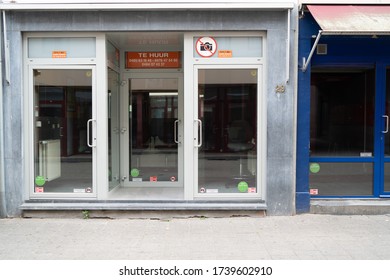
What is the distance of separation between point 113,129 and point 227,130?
2279 mm

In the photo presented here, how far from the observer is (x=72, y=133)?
7207 millimetres

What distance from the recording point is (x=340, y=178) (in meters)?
7.38

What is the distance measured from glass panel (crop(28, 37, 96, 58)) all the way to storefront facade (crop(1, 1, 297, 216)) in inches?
0.7

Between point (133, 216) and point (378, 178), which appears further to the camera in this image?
point (378, 178)

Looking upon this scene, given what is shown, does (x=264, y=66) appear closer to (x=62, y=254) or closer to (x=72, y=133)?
(x=72, y=133)

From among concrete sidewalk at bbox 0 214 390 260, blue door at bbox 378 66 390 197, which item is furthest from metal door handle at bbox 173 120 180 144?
blue door at bbox 378 66 390 197

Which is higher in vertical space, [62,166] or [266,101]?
[266,101]

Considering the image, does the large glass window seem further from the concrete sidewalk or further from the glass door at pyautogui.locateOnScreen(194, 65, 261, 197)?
the glass door at pyautogui.locateOnScreen(194, 65, 261, 197)

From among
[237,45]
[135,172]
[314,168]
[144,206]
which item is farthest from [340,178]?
[135,172]

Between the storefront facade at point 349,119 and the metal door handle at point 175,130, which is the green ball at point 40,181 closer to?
the metal door handle at point 175,130

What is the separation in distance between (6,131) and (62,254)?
109 inches

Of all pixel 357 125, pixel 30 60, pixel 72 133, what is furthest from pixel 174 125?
pixel 357 125

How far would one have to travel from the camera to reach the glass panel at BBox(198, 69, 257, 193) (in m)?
6.98

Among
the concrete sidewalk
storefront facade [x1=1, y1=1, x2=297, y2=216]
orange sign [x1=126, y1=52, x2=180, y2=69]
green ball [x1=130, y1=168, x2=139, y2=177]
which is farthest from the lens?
green ball [x1=130, y1=168, x2=139, y2=177]
